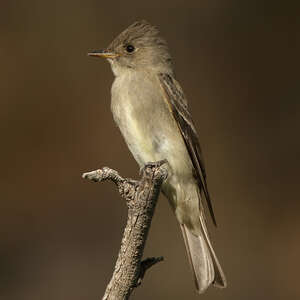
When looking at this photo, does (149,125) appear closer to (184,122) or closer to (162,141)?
(162,141)

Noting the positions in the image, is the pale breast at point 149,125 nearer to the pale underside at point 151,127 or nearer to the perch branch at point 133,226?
the pale underside at point 151,127

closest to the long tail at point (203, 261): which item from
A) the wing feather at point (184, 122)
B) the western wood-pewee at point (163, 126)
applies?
the western wood-pewee at point (163, 126)

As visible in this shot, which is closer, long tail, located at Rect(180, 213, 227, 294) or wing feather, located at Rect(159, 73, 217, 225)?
long tail, located at Rect(180, 213, 227, 294)

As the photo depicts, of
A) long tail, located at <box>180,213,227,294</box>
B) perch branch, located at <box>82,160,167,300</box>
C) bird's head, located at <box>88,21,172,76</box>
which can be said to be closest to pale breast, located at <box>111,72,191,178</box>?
bird's head, located at <box>88,21,172,76</box>

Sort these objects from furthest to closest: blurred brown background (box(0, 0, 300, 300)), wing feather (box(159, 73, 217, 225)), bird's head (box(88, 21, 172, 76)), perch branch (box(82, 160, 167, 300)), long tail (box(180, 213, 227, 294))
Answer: blurred brown background (box(0, 0, 300, 300)) → bird's head (box(88, 21, 172, 76)) → wing feather (box(159, 73, 217, 225)) → long tail (box(180, 213, 227, 294)) → perch branch (box(82, 160, 167, 300))

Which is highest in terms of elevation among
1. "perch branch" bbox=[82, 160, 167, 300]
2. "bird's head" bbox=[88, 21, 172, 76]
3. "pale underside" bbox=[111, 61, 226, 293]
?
"bird's head" bbox=[88, 21, 172, 76]

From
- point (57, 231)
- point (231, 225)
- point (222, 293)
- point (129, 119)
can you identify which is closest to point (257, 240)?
point (231, 225)

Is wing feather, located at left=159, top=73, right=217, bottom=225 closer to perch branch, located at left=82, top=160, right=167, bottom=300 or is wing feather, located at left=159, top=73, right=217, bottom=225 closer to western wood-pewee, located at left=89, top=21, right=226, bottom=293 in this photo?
western wood-pewee, located at left=89, top=21, right=226, bottom=293

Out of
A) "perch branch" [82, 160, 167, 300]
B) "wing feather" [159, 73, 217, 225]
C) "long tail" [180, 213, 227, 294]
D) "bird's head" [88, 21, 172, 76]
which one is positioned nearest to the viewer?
"perch branch" [82, 160, 167, 300]

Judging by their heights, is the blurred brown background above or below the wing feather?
above
